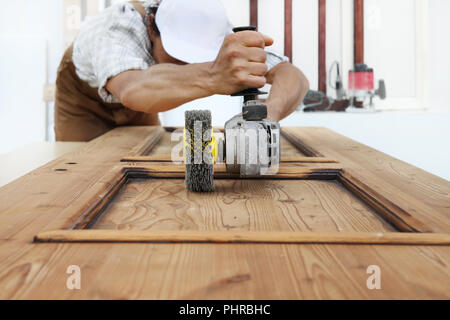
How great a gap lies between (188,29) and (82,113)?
2.88 ft

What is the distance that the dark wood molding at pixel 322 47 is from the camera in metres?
2.83

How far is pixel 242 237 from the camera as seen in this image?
49cm

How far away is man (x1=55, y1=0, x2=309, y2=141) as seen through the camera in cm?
105

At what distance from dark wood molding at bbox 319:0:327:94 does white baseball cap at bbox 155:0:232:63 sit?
1.60m

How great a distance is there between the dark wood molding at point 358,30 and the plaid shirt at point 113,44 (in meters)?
1.77

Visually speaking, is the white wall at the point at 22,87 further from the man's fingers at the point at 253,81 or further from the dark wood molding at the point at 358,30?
the man's fingers at the point at 253,81

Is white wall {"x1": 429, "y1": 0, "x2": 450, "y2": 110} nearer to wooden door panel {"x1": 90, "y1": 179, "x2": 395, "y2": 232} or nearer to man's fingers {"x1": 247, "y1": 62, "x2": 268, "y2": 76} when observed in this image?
man's fingers {"x1": 247, "y1": 62, "x2": 268, "y2": 76}

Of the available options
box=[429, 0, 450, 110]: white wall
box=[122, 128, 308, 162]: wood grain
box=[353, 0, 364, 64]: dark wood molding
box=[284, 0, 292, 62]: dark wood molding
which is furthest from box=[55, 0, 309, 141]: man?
box=[429, 0, 450, 110]: white wall

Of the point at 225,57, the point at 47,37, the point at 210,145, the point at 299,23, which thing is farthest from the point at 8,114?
the point at 210,145

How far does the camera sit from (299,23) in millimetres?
2898
